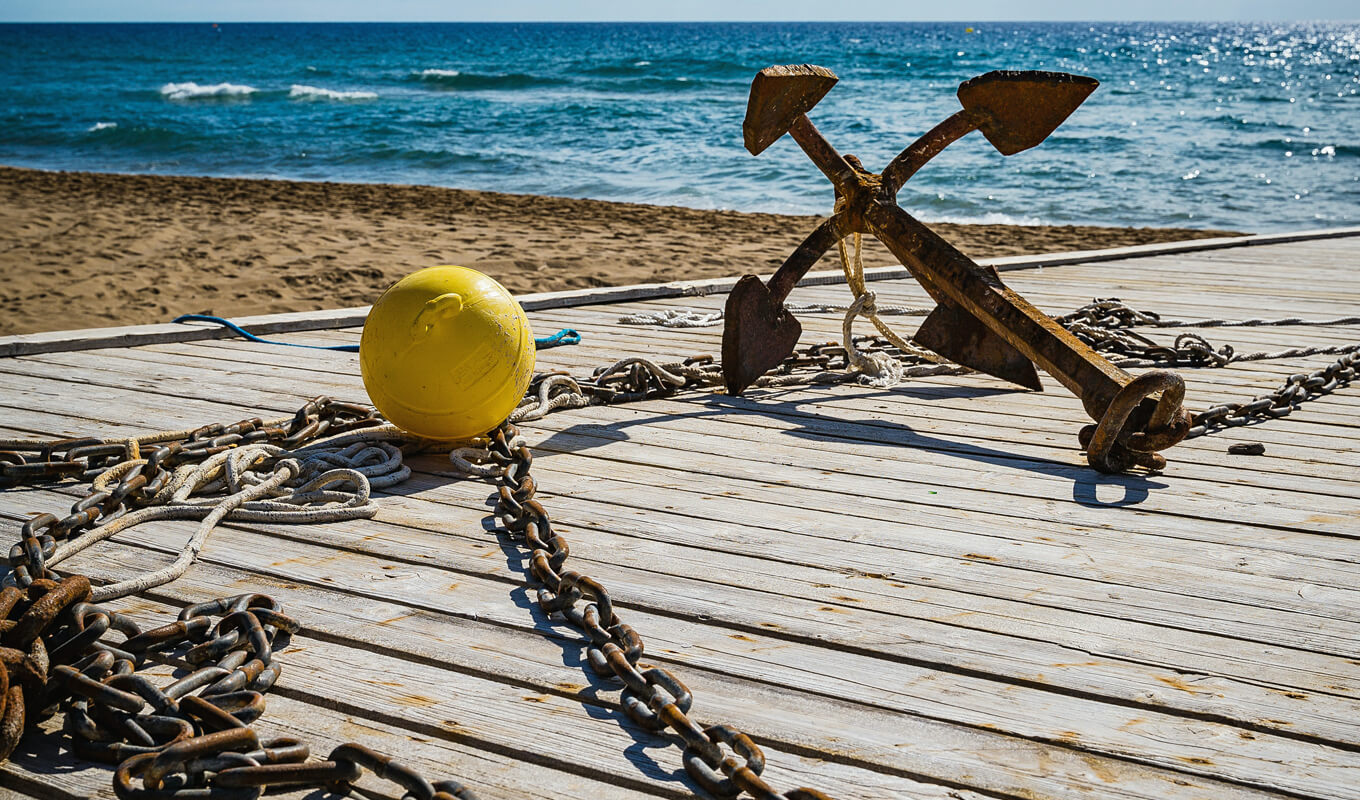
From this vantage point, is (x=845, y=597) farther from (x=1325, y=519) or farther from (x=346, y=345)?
(x=346, y=345)

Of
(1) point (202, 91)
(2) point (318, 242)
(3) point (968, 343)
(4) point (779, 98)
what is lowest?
(2) point (318, 242)

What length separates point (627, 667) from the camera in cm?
A: 181

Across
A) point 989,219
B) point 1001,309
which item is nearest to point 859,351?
point 1001,309

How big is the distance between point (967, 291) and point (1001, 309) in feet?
0.41

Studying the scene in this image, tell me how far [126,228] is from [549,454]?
8117 mm

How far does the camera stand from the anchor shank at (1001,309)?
298 centimetres

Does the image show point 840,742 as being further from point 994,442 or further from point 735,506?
point 994,442

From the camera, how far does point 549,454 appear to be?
124 inches

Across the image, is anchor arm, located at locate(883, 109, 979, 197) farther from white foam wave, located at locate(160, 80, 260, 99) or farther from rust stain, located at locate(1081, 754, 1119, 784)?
white foam wave, located at locate(160, 80, 260, 99)

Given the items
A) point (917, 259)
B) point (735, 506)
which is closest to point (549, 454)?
point (735, 506)

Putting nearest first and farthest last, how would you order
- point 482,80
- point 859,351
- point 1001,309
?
1. point 1001,309
2. point 859,351
3. point 482,80

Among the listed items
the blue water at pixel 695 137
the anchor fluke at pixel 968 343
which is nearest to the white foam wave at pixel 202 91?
the blue water at pixel 695 137

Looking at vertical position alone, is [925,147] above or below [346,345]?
above

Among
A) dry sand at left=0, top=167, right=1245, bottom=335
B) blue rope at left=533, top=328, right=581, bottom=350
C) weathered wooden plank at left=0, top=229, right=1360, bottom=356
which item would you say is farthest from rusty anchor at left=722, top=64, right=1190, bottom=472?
dry sand at left=0, top=167, right=1245, bottom=335
